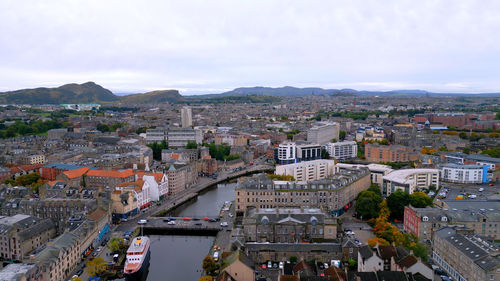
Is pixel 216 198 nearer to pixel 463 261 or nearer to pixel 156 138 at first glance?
pixel 463 261

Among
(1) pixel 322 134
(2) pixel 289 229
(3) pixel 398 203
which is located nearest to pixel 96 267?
(2) pixel 289 229

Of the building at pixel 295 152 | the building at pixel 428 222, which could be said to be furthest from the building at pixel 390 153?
the building at pixel 428 222

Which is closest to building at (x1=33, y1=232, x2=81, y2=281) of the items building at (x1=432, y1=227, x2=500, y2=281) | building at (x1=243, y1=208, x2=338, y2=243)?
building at (x1=243, y1=208, x2=338, y2=243)

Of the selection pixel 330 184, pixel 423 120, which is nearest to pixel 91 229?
pixel 330 184

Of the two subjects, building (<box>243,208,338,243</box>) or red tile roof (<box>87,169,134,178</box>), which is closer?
building (<box>243,208,338,243</box>)

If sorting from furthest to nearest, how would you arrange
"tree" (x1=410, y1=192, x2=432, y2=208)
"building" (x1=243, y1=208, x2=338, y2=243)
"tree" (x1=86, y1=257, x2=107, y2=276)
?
"tree" (x1=410, y1=192, x2=432, y2=208) < "building" (x1=243, y1=208, x2=338, y2=243) < "tree" (x1=86, y1=257, x2=107, y2=276)

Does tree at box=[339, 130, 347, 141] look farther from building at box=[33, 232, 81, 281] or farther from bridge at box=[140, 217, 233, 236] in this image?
building at box=[33, 232, 81, 281]

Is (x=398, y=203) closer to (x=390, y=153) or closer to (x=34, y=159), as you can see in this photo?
(x=390, y=153)
